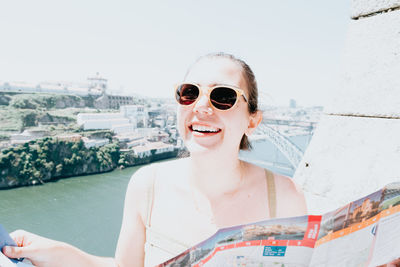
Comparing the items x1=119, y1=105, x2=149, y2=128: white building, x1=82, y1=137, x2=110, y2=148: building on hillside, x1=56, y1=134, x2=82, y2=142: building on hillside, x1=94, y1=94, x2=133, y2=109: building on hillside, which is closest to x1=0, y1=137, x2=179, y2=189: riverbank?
x1=56, y1=134, x2=82, y2=142: building on hillside

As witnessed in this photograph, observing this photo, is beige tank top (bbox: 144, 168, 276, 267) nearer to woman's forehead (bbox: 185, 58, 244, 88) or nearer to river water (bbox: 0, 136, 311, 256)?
woman's forehead (bbox: 185, 58, 244, 88)

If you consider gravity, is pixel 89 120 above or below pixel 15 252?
below

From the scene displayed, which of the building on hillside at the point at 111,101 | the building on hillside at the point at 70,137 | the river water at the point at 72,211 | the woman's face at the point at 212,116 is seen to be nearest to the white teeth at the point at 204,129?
the woman's face at the point at 212,116

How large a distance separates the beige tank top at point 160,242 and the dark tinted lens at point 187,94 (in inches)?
6.2

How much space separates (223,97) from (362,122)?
15.9 inches

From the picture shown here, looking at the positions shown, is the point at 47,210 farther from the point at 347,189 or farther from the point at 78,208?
the point at 347,189

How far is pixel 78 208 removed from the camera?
12766 mm

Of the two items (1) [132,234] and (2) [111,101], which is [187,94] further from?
(2) [111,101]

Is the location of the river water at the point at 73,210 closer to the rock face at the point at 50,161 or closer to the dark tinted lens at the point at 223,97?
the rock face at the point at 50,161

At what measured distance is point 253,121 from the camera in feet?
1.59

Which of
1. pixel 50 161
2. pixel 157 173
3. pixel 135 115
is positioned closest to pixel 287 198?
pixel 157 173

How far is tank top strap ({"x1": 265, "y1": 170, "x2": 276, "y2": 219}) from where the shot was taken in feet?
1.48

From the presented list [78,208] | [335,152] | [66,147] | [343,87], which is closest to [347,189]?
[335,152]

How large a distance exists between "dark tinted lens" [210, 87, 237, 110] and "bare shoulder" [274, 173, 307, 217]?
16 cm
